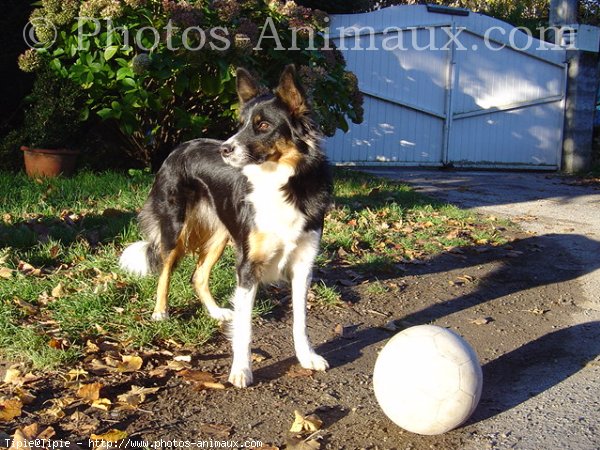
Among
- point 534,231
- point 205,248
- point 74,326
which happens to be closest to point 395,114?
point 534,231

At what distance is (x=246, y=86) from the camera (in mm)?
4367

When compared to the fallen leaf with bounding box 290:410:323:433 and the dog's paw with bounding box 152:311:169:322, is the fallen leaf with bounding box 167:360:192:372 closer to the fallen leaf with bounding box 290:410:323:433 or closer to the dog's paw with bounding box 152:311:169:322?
the dog's paw with bounding box 152:311:169:322

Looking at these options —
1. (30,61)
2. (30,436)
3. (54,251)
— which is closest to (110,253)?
(54,251)

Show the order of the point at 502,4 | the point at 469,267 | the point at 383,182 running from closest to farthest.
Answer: the point at 469,267 → the point at 383,182 → the point at 502,4

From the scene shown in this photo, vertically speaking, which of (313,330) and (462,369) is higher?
(462,369)

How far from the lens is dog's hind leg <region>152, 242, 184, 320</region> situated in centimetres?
459

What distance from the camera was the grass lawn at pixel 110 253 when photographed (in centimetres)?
432

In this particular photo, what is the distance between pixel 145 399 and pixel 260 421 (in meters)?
0.61

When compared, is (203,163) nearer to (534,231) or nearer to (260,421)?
(260,421)

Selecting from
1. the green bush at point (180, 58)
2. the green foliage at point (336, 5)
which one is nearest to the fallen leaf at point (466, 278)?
the green bush at point (180, 58)

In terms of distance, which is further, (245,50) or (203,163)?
(245,50)

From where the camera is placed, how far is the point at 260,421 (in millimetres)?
3408

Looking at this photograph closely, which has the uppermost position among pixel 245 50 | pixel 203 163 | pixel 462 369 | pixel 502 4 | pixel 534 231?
pixel 502 4

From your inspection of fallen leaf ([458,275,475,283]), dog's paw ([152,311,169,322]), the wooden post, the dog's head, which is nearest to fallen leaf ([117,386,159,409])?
dog's paw ([152,311,169,322])
